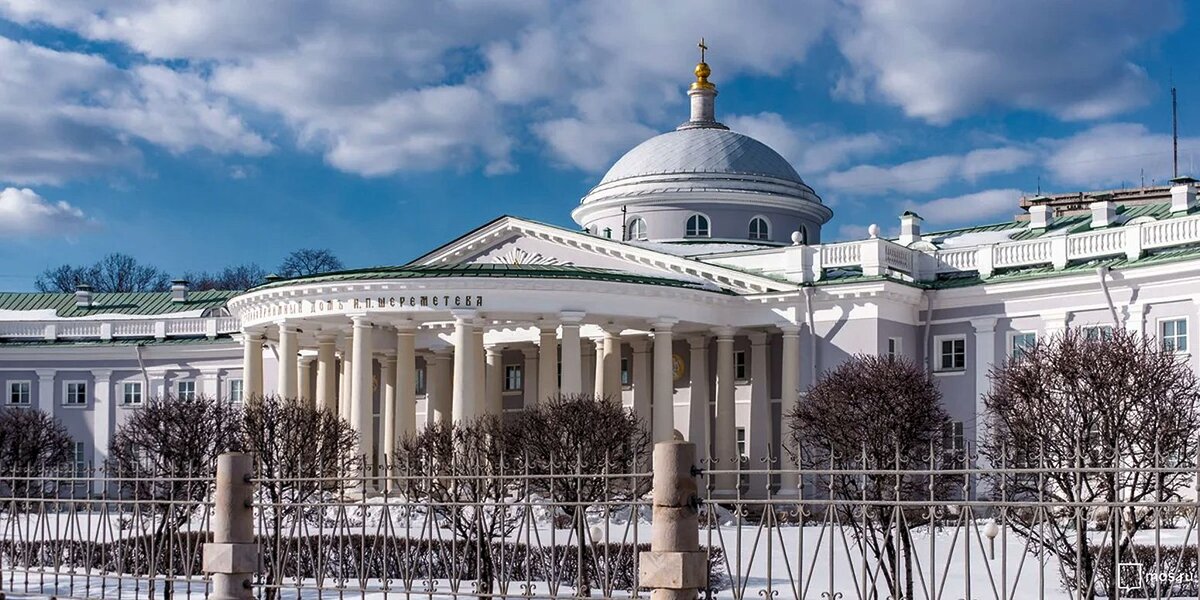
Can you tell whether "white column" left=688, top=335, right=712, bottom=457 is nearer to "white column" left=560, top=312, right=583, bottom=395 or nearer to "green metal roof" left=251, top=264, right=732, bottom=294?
"green metal roof" left=251, top=264, right=732, bottom=294

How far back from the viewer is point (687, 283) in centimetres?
4112

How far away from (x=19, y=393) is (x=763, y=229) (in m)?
27.3

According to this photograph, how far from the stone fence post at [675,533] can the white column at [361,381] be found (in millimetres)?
28779

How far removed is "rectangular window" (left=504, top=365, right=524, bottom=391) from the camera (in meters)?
48.9

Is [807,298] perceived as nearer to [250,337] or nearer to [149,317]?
[250,337]

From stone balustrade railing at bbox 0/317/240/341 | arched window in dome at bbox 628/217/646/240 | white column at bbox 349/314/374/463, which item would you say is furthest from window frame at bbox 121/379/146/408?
white column at bbox 349/314/374/463

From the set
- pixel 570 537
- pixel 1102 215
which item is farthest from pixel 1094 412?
pixel 1102 215

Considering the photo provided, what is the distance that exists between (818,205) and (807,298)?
11.2 metres

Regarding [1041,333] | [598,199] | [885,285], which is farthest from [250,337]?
[1041,333]

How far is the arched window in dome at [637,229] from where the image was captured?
166 ft

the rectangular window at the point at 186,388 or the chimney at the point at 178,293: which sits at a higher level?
the chimney at the point at 178,293

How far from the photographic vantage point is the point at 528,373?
157ft

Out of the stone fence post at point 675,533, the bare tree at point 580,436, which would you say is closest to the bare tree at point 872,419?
the bare tree at point 580,436

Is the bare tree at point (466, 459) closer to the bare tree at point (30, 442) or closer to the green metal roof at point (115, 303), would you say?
the bare tree at point (30, 442)
